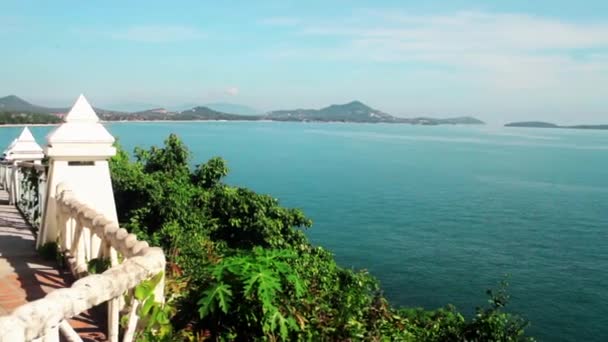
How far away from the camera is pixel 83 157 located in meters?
Result: 6.43

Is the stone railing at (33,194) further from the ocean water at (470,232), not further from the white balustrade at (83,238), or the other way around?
the ocean water at (470,232)

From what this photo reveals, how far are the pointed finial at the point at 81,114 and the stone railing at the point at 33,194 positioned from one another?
2328mm

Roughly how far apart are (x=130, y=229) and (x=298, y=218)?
4.18 m

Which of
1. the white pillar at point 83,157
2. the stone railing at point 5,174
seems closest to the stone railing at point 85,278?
the white pillar at point 83,157

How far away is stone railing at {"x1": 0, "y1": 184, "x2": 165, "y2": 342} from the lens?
2.84m

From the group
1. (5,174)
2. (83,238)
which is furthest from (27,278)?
(5,174)

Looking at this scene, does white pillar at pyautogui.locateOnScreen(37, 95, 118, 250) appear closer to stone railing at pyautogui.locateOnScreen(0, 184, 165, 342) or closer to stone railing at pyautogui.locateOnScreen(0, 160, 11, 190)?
stone railing at pyautogui.locateOnScreen(0, 184, 165, 342)

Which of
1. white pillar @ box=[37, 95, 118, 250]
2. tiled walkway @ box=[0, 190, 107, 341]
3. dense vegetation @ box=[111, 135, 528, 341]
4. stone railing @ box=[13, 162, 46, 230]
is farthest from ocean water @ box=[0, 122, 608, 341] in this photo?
white pillar @ box=[37, 95, 118, 250]

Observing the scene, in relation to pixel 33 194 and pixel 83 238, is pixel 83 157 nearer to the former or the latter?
pixel 83 238

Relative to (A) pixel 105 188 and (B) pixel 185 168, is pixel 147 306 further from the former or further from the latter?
(B) pixel 185 168

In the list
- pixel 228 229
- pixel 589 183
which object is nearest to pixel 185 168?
pixel 228 229

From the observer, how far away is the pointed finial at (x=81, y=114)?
6.25 m

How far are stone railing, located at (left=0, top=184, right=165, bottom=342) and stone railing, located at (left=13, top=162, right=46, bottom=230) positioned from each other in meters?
2.21

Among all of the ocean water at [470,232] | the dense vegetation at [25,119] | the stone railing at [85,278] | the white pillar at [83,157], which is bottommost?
the ocean water at [470,232]
